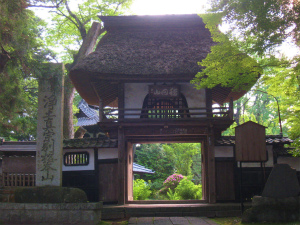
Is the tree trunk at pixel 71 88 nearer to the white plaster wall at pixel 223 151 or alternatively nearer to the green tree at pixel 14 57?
the green tree at pixel 14 57

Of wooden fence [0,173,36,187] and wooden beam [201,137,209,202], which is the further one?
wooden beam [201,137,209,202]

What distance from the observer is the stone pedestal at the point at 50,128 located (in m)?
10.6

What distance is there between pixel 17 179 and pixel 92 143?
3.14 m

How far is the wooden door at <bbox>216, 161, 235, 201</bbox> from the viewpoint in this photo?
13.6m

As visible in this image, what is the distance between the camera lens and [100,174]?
13.9m

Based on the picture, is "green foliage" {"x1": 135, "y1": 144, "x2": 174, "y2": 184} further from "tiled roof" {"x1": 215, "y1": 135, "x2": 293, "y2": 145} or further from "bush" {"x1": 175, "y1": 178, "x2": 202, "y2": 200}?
"tiled roof" {"x1": 215, "y1": 135, "x2": 293, "y2": 145}

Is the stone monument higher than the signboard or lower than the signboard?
lower

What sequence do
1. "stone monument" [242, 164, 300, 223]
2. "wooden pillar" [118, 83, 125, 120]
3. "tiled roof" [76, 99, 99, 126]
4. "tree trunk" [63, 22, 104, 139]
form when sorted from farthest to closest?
"tiled roof" [76, 99, 99, 126]
"tree trunk" [63, 22, 104, 139]
"wooden pillar" [118, 83, 125, 120]
"stone monument" [242, 164, 300, 223]

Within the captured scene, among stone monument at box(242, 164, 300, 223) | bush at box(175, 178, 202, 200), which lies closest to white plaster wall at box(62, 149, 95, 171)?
bush at box(175, 178, 202, 200)

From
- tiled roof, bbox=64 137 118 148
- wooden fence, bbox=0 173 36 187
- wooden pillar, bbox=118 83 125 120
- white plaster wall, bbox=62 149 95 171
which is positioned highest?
wooden pillar, bbox=118 83 125 120

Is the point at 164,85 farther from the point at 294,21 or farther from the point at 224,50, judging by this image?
the point at 294,21

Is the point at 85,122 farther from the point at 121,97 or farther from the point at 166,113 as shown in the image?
the point at 166,113

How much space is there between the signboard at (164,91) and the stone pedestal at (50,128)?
3.98 metres

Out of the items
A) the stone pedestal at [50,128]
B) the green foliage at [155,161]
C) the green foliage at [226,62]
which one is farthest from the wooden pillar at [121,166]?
the green foliage at [155,161]
